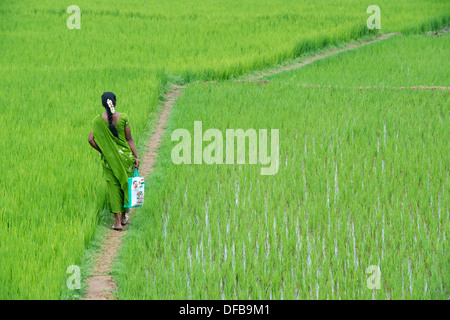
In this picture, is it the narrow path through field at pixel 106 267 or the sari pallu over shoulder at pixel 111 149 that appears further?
the sari pallu over shoulder at pixel 111 149

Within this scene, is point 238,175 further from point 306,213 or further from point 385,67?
point 385,67

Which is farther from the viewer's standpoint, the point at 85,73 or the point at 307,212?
the point at 85,73

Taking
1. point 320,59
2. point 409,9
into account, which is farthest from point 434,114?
point 409,9

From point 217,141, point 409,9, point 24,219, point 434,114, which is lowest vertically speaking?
point 24,219

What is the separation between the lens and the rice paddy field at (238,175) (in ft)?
12.3

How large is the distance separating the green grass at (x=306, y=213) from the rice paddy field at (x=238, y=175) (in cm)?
2

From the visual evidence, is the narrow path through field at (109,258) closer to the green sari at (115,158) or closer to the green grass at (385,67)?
the green sari at (115,158)

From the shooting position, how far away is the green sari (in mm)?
4551

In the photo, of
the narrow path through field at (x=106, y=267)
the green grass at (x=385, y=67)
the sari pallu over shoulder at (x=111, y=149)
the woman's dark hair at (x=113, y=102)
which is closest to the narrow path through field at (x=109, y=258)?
the narrow path through field at (x=106, y=267)

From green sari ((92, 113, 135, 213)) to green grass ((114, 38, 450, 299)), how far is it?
275 mm

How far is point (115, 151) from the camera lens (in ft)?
15.0
